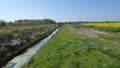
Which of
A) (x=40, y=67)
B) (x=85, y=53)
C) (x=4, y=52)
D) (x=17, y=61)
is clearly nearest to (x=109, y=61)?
(x=85, y=53)

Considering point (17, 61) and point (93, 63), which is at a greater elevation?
point (93, 63)

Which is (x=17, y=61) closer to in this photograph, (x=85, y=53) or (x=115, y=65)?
(x=85, y=53)

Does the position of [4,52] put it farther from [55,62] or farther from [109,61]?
[109,61]

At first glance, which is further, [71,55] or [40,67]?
[71,55]

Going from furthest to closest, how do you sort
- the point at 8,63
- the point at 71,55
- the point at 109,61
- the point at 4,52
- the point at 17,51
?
the point at 17,51
the point at 4,52
the point at 8,63
the point at 71,55
the point at 109,61

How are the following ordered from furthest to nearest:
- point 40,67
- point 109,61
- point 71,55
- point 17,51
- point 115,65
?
A: point 17,51 → point 71,55 → point 40,67 → point 109,61 → point 115,65

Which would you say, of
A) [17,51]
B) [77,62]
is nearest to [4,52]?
[17,51]

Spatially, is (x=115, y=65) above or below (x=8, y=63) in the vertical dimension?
above

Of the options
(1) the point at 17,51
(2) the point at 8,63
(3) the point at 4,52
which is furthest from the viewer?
(1) the point at 17,51

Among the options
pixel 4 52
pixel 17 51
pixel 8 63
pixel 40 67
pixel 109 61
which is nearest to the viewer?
pixel 109 61
